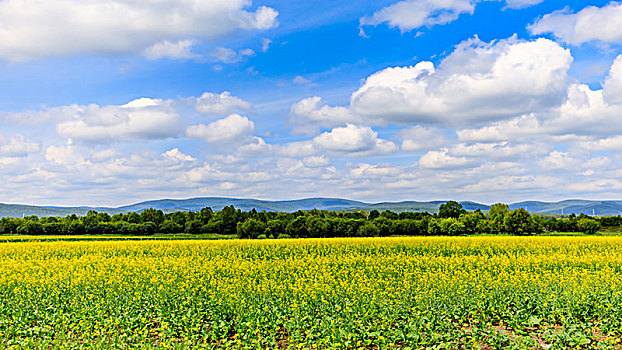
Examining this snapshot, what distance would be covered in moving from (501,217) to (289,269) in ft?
202

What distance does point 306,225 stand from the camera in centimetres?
6625

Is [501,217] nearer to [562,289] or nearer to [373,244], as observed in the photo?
[373,244]

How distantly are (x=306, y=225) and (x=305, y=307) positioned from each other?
53.1 m

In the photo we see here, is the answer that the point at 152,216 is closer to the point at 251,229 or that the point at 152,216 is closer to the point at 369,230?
the point at 251,229

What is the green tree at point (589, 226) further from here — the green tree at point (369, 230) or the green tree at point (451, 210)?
the green tree at point (369, 230)

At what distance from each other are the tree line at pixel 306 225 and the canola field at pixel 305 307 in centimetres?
4379

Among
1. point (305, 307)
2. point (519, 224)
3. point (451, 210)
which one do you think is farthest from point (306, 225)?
point (305, 307)

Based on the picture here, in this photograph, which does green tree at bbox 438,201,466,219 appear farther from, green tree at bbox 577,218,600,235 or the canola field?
the canola field

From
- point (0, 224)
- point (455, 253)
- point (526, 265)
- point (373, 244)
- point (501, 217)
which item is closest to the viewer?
point (526, 265)

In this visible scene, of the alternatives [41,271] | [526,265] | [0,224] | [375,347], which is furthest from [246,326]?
[0,224]

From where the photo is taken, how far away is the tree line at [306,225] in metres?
67.3

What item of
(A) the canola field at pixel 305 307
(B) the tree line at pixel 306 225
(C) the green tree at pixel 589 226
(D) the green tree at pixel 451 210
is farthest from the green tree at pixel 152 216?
(C) the green tree at pixel 589 226

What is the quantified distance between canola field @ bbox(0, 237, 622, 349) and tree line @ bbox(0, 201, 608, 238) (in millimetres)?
43788

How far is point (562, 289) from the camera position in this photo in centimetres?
1558
